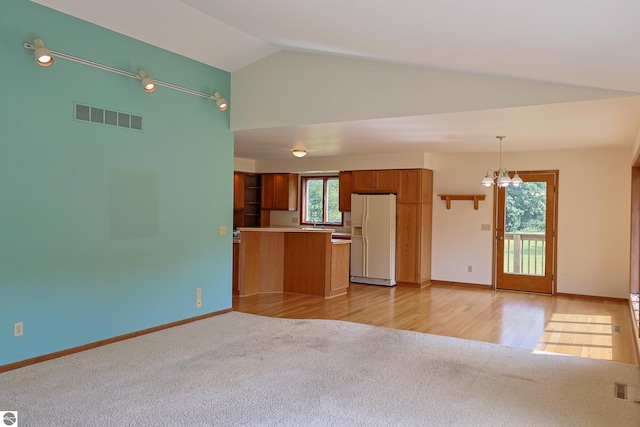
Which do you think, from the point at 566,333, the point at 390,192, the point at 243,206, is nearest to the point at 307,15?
the point at 566,333

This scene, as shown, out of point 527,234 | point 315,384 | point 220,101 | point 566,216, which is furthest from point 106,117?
point 566,216

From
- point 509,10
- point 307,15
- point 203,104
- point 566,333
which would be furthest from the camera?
point 203,104

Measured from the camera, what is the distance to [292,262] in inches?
291

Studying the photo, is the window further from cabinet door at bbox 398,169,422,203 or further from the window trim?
cabinet door at bbox 398,169,422,203

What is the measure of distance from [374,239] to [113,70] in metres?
5.03

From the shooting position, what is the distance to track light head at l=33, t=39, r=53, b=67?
12.2ft

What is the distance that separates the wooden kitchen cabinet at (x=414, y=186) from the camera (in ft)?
26.2

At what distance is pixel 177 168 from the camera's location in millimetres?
5199

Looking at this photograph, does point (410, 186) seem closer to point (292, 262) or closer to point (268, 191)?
point (292, 262)

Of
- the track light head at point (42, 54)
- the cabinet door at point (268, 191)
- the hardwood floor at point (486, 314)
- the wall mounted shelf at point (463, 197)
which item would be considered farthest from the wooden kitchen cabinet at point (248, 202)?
the track light head at point (42, 54)

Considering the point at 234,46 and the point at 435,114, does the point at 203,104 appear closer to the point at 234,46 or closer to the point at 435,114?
the point at 234,46

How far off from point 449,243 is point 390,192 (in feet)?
4.46

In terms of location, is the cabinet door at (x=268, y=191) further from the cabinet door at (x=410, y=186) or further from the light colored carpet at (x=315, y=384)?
the light colored carpet at (x=315, y=384)

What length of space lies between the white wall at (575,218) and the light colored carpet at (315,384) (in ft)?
11.2
